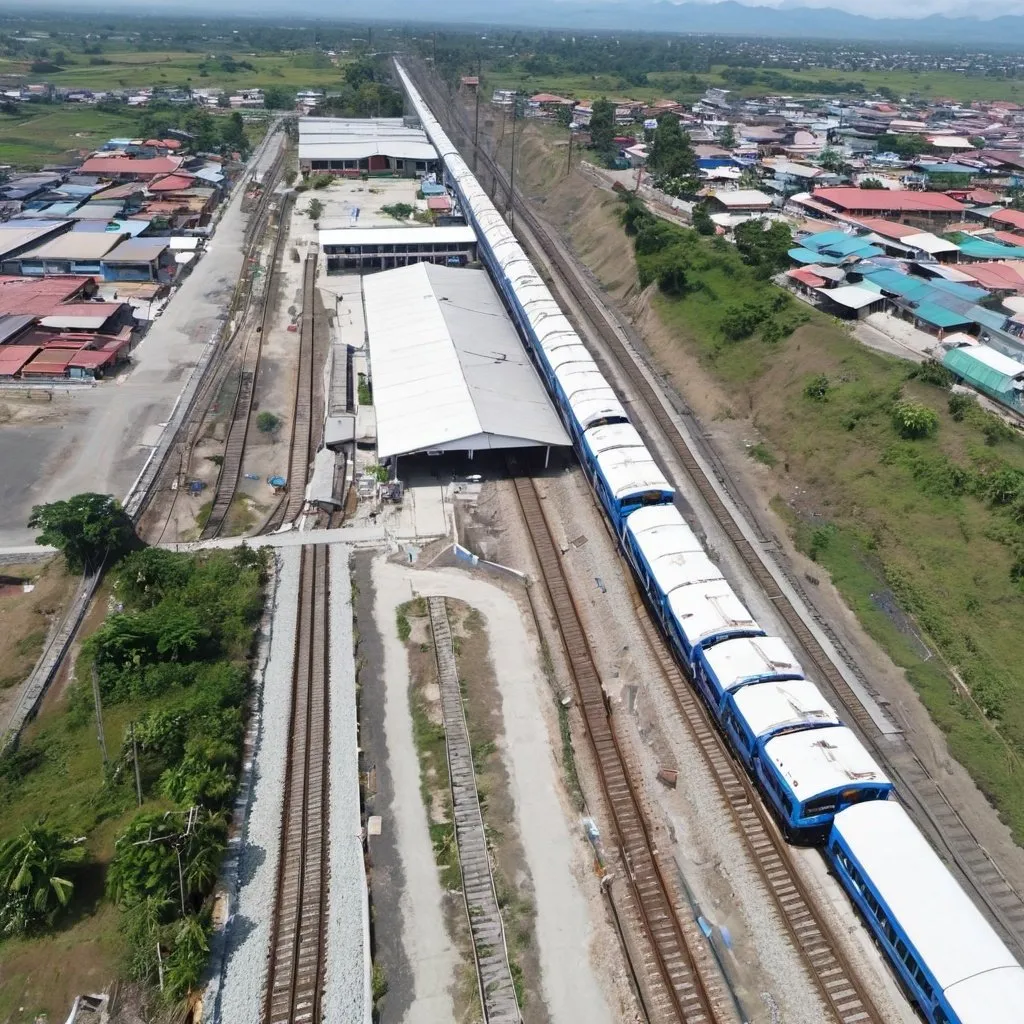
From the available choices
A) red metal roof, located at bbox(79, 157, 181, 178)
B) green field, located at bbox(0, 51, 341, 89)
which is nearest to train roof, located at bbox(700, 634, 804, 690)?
red metal roof, located at bbox(79, 157, 181, 178)

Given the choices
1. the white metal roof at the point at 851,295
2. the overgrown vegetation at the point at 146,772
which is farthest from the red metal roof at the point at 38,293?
the white metal roof at the point at 851,295

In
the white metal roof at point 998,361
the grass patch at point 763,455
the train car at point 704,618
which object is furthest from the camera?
the grass patch at point 763,455

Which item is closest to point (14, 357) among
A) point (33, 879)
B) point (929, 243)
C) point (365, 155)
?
point (33, 879)

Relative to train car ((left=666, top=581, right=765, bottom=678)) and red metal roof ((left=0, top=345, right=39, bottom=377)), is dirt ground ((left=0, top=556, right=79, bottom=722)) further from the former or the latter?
train car ((left=666, top=581, right=765, bottom=678))

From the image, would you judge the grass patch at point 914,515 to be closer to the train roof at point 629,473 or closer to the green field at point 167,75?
the train roof at point 629,473

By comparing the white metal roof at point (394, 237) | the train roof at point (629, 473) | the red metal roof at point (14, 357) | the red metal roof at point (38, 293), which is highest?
Result: the train roof at point (629, 473)

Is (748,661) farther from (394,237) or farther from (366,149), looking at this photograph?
(366,149)
